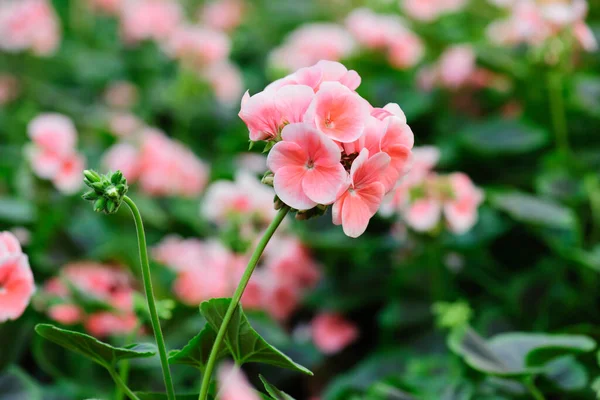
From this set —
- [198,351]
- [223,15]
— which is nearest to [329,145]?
[198,351]

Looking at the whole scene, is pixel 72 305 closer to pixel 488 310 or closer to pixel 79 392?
pixel 79 392

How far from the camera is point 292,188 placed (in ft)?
1.80

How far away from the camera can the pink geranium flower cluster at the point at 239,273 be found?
121cm

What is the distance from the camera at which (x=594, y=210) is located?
129cm

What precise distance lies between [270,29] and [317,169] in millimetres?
2120

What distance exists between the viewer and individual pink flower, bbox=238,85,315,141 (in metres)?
0.57

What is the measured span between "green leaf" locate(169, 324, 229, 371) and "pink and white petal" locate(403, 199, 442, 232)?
0.55 m

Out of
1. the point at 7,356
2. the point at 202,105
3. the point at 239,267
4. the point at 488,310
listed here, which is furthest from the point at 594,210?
the point at 202,105

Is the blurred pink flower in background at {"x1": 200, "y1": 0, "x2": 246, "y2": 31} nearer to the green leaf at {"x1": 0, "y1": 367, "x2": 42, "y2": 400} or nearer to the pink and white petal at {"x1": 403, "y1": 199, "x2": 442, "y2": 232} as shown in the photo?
the pink and white petal at {"x1": 403, "y1": 199, "x2": 442, "y2": 232}

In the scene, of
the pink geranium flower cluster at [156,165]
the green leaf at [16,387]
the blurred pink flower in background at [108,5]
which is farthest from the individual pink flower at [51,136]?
the blurred pink flower in background at [108,5]

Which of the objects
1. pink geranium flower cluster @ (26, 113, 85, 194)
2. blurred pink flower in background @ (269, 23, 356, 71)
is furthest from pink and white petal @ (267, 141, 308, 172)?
blurred pink flower in background @ (269, 23, 356, 71)

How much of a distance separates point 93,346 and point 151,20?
5.74 ft

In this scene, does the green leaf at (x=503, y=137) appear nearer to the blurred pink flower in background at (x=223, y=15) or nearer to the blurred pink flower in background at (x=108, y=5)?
the blurred pink flower in background at (x=223, y=15)

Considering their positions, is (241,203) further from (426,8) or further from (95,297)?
(426,8)
